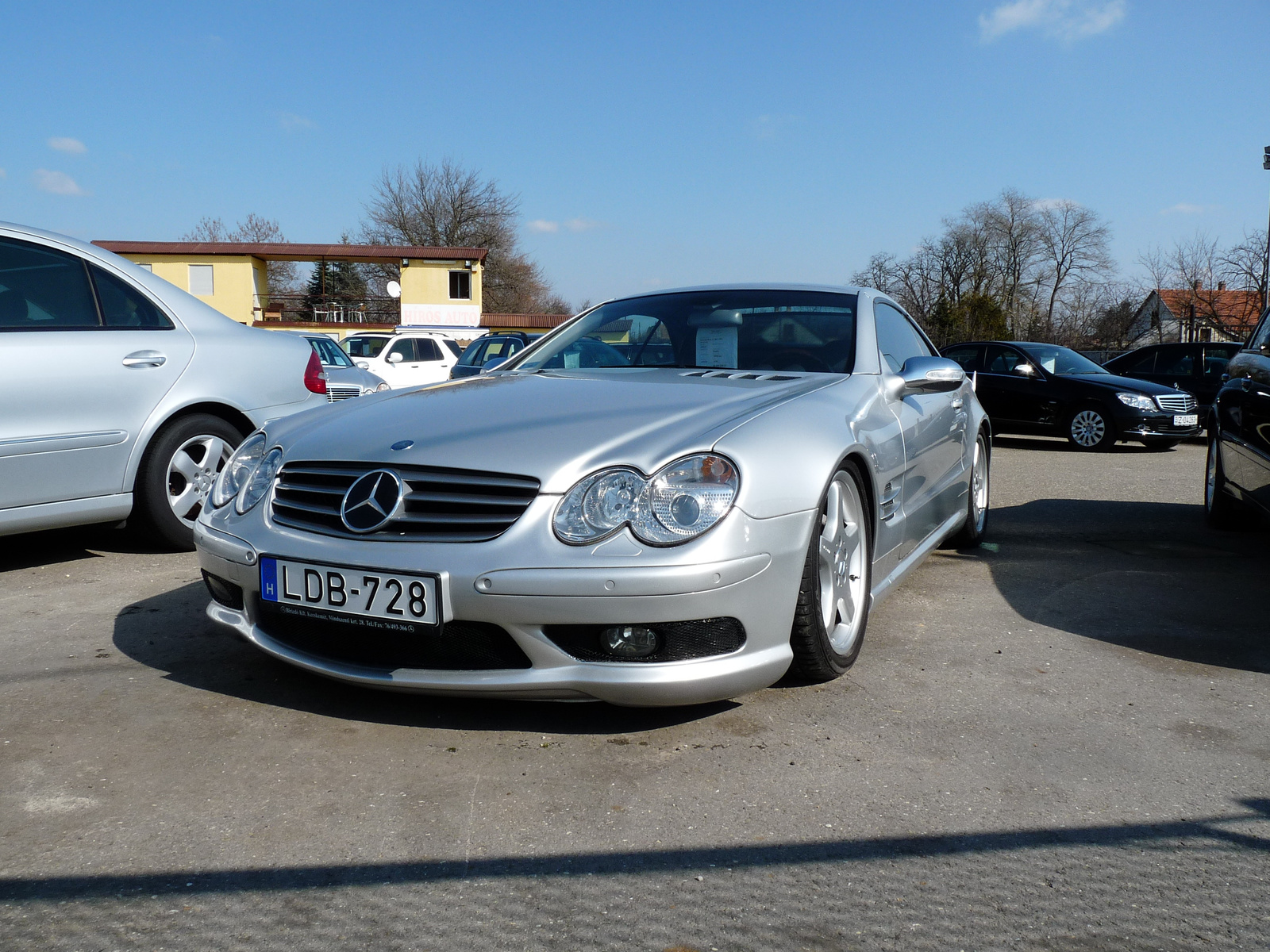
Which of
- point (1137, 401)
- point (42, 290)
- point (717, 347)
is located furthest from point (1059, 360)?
point (42, 290)

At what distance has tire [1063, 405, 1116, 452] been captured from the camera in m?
12.5

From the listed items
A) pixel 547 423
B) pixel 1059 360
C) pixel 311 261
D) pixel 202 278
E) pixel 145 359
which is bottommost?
pixel 1059 360

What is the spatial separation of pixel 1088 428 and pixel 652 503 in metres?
11.4

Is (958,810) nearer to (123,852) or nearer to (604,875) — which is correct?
(604,875)

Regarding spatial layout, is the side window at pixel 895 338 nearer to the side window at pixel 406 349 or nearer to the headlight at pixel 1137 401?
the headlight at pixel 1137 401

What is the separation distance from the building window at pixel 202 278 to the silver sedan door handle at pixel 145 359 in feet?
120

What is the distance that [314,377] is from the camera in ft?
18.2

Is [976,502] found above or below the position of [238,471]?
below

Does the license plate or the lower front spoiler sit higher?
the license plate

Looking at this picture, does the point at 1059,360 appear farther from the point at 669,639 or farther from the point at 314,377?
the point at 669,639

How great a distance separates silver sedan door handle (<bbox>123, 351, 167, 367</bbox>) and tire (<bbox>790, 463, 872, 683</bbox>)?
3222mm

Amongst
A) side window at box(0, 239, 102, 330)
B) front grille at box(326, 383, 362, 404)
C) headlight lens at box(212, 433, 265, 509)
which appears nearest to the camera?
headlight lens at box(212, 433, 265, 509)

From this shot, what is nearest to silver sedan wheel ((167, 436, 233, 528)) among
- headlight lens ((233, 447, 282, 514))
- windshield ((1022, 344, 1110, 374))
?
headlight lens ((233, 447, 282, 514))

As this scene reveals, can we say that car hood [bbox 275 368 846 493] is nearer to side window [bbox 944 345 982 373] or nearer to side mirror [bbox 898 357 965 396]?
side mirror [bbox 898 357 965 396]
